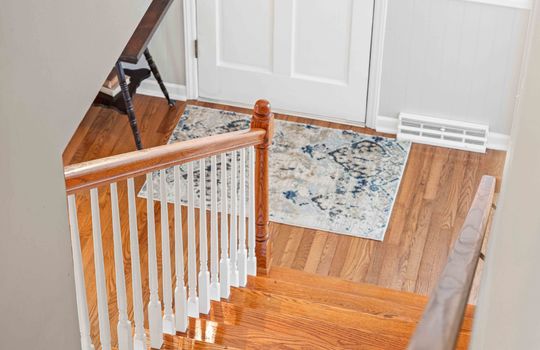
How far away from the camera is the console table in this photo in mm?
4449

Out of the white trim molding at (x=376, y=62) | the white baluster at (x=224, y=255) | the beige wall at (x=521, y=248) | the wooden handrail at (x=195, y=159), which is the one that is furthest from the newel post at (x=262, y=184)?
the beige wall at (x=521, y=248)

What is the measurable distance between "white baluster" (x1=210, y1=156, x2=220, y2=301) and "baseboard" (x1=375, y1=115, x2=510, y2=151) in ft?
6.51

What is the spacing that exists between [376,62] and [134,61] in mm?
1287

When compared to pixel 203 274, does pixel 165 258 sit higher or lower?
higher

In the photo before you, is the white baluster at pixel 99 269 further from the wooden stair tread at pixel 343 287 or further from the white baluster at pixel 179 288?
the wooden stair tread at pixel 343 287

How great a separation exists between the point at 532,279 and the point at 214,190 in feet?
7.56

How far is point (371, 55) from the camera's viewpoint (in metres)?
4.77

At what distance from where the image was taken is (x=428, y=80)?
4.74m

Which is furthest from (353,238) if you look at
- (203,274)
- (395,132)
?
(203,274)

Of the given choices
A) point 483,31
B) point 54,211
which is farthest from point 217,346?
point 483,31

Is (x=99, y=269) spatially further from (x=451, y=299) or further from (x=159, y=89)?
(x=159, y=89)

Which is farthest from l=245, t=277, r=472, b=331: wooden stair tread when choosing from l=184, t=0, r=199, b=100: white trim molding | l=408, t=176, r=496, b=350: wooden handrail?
l=408, t=176, r=496, b=350: wooden handrail

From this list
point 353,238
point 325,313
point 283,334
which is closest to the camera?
point 283,334

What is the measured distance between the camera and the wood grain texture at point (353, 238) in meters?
3.58
